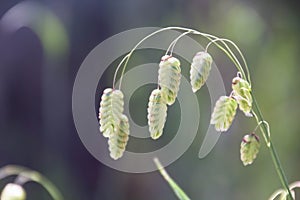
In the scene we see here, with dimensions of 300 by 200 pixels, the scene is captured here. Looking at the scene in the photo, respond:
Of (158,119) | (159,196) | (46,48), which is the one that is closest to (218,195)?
(159,196)

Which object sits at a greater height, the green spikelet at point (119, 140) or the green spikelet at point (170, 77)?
the green spikelet at point (170, 77)

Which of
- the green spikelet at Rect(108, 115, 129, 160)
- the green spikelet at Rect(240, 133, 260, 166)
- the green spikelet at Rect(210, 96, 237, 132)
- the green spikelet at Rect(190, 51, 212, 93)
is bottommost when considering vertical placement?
the green spikelet at Rect(240, 133, 260, 166)

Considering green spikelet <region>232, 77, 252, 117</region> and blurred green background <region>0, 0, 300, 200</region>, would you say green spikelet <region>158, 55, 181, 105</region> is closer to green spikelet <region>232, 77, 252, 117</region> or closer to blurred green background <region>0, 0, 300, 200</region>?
green spikelet <region>232, 77, 252, 117</region>

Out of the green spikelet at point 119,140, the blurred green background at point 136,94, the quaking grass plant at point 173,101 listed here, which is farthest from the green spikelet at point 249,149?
the blurred green background at point 136,94

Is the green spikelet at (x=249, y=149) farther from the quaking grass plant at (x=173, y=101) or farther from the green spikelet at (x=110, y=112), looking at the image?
the green spikelet at (x=110, y=112)

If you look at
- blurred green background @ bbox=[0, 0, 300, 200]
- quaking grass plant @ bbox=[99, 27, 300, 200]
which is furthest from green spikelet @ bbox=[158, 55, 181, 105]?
blurred green background @ bbox=[0, 0, 300, 200]

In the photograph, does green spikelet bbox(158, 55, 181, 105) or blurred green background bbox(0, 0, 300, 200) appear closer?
green spikelet bbox(158, 55, 181, 105)

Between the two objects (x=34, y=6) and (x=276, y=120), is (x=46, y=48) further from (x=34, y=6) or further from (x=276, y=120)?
(x=276, y=120)
